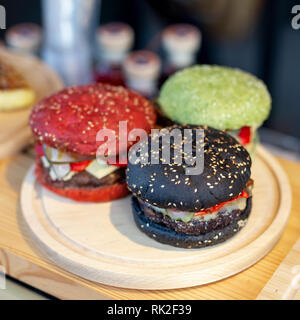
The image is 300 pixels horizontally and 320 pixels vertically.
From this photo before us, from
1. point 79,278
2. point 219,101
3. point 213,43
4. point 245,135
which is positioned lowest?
point 79,278

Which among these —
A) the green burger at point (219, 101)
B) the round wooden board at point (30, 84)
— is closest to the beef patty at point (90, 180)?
the green burger at point (219, 101)

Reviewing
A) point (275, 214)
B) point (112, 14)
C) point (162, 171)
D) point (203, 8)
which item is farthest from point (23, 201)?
point (112, 14)

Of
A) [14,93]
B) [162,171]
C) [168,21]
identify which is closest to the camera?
[162,171]

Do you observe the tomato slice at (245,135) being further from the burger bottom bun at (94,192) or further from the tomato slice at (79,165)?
the tomato slice at (79,165)

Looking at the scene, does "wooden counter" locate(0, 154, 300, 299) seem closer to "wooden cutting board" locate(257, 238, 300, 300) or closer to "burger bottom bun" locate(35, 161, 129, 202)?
"wooden cutting board" locate(257, 238, 300, 300)

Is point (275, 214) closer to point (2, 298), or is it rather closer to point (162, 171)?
point (162, 171)

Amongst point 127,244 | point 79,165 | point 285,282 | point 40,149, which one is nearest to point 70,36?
point 40,149
